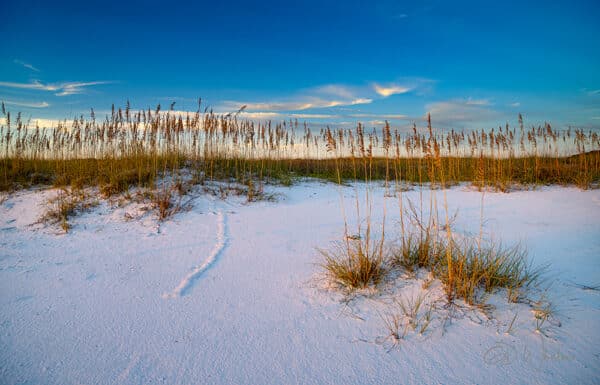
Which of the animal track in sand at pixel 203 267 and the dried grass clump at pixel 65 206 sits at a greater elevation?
the dried grass clump at pixel 65 206

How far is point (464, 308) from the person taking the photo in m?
2.36

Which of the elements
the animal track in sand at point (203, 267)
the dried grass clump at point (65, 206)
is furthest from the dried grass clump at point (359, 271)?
the dried grass clump at point (65, 206)

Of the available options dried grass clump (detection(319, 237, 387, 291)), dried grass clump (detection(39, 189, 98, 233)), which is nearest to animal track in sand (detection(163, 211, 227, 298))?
dried grass clump (detection(319, 237, 387, 291))

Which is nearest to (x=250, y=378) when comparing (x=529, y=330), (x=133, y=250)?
(x=529, y=330)

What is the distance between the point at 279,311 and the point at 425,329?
1.02 metres

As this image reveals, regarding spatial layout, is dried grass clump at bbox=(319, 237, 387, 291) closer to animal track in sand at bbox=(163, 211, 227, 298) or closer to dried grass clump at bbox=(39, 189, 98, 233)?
animal track in sand at bbox=(163, 211, 227, 298)

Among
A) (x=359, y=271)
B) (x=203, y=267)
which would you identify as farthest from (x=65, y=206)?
(x=359, y=271)

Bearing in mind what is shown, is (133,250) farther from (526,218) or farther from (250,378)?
(526,218)

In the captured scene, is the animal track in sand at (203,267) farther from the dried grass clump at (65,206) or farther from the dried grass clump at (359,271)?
the dried grass clump at (65,206)

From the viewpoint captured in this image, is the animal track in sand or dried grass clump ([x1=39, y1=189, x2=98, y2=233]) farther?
dried grass clump ([x1=39, y1=189, x2=98, y2=233])

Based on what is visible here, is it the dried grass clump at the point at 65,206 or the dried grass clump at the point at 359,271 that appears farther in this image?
the dried grass clump at the point at 65,206

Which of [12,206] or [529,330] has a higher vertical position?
[12,206]

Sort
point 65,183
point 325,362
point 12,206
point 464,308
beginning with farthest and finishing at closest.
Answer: point 65,183 → point 12,206 → point 464,308 → point 325,362

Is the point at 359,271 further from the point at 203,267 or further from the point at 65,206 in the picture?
the point at 65,206
